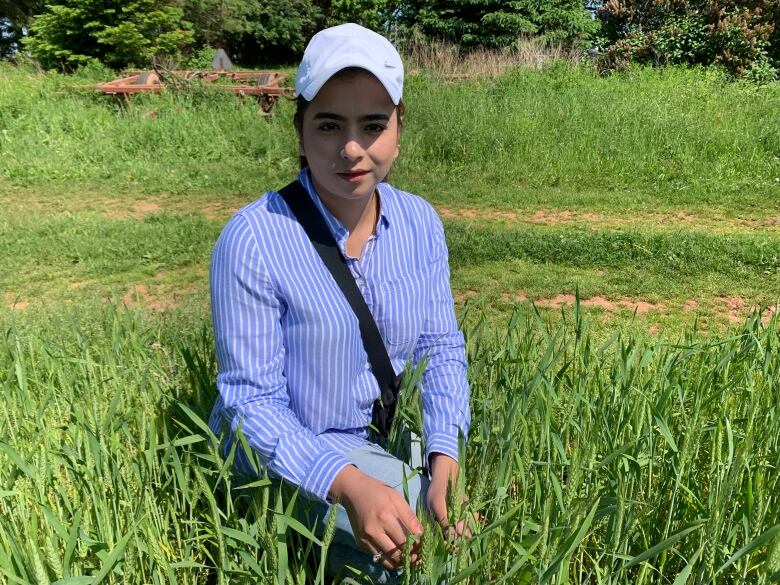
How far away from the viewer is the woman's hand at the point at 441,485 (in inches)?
49.8

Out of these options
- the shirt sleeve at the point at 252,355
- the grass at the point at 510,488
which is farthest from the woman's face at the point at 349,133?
the grass at the point at 510,488

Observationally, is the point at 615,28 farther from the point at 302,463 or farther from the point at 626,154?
the point at 302,463

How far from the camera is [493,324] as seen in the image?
3.56 metres

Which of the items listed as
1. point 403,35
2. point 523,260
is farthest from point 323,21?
point 523,260

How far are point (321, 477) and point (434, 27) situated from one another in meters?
19.9

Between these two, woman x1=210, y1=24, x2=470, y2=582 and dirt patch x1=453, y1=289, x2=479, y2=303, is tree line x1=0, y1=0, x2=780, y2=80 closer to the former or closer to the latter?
dirt patch x1=453, y1=289, x2=479, y2=303

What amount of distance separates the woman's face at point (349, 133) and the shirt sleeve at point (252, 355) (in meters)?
0.22

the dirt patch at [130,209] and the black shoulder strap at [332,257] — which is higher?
the black shoulder strap at [332,257]

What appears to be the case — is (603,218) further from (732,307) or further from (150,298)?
(150,298)

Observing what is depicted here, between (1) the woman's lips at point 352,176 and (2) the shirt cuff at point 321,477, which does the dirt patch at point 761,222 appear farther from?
(2) the shirt cuff at point 321,477

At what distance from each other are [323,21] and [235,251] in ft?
105

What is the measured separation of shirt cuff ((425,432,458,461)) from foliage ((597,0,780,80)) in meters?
12.9

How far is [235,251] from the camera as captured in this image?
4.57 ft

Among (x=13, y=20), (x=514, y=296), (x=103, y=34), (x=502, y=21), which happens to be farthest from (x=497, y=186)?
(x=13, y=20)
